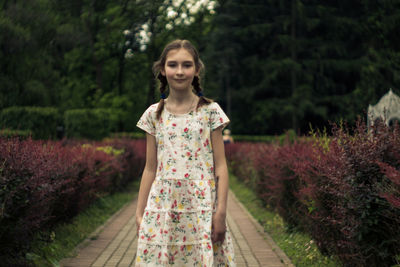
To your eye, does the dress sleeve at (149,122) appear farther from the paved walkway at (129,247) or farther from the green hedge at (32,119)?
the green hedge at (32,119)

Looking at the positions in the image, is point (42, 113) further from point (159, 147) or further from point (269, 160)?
point (159, 147)

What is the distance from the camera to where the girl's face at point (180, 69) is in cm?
306

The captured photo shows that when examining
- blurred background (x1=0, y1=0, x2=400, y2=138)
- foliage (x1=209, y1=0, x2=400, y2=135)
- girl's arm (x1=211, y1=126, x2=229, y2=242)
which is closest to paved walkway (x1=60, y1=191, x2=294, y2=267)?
girl's arm (x1=211, y1=126, x2=229, y2=242)

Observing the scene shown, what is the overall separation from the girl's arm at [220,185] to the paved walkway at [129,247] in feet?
10.9

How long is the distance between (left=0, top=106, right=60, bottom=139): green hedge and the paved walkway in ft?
19.2

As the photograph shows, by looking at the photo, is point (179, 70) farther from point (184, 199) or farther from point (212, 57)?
point (212, 57)

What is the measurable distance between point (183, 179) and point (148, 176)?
282 mm

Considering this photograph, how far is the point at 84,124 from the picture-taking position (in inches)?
745

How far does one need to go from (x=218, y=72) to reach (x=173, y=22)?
1319cm

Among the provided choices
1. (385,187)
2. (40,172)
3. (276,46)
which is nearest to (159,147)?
(385,187)

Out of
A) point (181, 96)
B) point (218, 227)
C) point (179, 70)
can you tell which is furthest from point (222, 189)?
point (179, 70)

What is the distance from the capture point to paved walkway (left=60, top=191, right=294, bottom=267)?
6.12m

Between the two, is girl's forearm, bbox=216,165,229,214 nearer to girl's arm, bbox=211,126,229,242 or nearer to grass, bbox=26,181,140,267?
girl's arm, bbox=211,126,229,242

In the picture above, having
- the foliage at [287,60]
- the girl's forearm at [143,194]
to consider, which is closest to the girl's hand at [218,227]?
the girl's forearm at [143,194]
